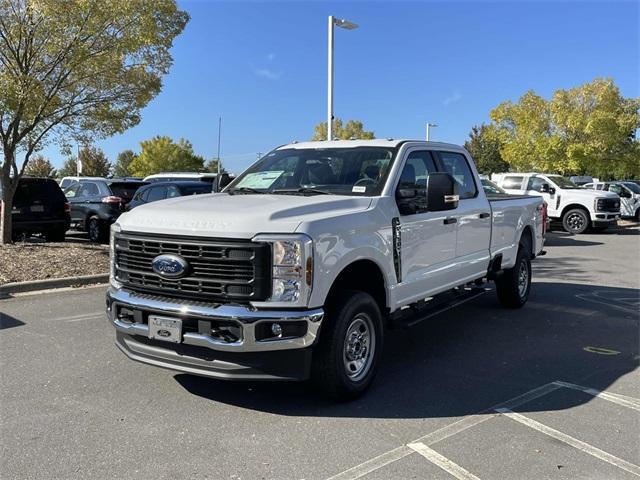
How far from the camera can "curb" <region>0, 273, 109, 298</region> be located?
27.4 ft

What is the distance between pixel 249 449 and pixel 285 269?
115 centimetres

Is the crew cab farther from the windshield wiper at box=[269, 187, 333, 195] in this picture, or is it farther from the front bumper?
the front bumper

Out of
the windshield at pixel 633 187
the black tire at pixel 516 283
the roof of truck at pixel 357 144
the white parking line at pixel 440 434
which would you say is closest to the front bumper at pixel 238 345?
the white parking line at pixel 440 434

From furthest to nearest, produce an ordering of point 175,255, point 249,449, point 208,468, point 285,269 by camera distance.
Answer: point 175,255 < point 285,269 < point 249,449 < point 208,468

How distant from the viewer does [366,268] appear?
4.60 m

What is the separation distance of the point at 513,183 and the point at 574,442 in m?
17.1

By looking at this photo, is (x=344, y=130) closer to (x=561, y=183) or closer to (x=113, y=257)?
(x=561, y=183)

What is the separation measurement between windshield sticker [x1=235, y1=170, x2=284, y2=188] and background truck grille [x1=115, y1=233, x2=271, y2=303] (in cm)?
151

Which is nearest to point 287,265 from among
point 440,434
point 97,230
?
point 440,434

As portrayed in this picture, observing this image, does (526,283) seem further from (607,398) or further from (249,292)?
(249,292)

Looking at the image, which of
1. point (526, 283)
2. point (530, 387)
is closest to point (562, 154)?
point (526, 283)

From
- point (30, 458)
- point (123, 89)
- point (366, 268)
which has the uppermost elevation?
point (123, 89)

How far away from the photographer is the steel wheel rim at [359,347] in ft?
14.2

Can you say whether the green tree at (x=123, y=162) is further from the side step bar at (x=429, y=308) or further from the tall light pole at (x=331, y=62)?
the side step bar at (x=429, y=308)
